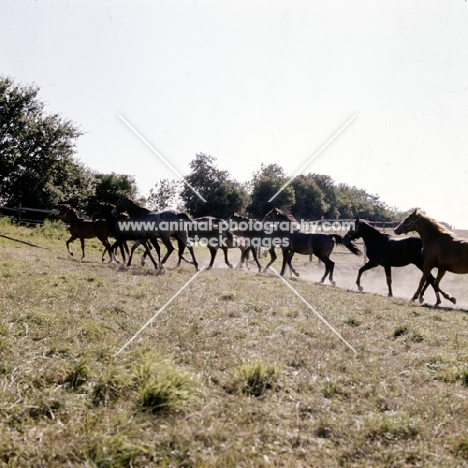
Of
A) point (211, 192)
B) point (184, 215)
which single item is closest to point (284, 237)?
point (184, 215)

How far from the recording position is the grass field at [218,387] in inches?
112

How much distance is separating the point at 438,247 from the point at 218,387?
9.18 metres

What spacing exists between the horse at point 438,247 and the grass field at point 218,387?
163 inches

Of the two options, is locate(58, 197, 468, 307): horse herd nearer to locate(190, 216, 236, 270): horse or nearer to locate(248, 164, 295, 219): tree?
locate(190, 216, 236, 270): horse

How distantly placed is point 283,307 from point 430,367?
3169 millimetres

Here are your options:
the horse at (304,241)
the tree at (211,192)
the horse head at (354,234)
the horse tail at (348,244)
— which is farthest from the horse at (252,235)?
the tree at (211,192)

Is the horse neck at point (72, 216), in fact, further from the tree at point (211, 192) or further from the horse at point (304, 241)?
the tree at point (211, 192)

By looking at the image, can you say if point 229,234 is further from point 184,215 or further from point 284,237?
point 184,215

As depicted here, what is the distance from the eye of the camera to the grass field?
9.30ft

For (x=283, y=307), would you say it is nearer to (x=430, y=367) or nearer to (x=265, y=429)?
(x=430, y=367)

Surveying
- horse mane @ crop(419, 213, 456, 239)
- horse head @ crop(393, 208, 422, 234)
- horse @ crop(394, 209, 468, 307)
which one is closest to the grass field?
horse @ crop(394, 209, 468, 307)

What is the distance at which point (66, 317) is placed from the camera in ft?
18.4

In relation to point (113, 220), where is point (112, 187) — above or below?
above

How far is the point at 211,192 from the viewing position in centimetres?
4675
